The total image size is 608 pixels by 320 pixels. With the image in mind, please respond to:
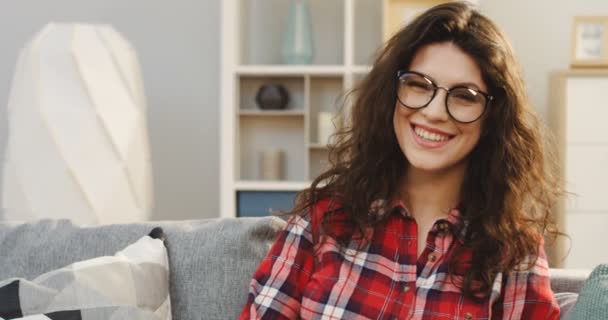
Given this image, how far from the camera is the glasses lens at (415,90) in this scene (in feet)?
4.17

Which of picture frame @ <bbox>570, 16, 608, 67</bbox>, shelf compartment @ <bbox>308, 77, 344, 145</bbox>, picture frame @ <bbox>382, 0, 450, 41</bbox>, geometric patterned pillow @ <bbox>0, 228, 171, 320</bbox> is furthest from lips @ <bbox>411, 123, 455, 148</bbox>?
picture frame @ <bbox>570, 16, 608, 67</bbox>

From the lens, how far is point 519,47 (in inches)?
155

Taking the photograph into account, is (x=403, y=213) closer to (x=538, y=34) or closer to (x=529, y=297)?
(x=529, y=297)

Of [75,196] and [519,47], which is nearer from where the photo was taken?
[75,196]

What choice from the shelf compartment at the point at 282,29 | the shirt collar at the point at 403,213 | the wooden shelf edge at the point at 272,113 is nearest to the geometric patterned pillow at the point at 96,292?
the shirt collar at the point at 403,213

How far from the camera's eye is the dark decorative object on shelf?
351cm

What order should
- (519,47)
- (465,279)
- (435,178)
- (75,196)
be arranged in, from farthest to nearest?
(519,47) → (75,196) → (435,178) → (465,279)

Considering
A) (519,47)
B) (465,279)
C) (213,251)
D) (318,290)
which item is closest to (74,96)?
Answer: (213,251)

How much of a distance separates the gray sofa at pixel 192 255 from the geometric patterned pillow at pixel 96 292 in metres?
0.06

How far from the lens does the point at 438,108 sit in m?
1.25

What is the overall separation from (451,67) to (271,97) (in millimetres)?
2294

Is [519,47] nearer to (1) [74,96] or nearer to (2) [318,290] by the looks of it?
(1) [74,96]

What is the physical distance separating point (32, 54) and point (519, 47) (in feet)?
8.11

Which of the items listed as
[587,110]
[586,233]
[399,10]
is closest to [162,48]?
[399,10]
